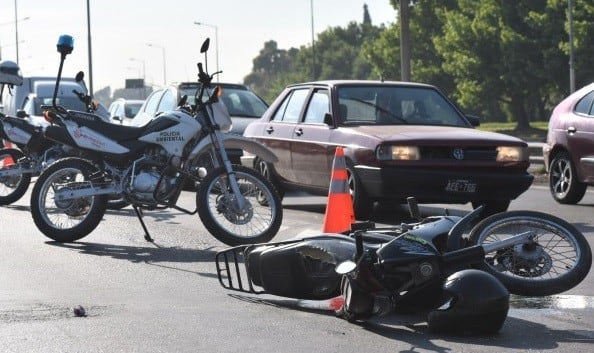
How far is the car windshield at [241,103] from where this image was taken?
20.2 metres

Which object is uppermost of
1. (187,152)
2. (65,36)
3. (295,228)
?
(65,36)

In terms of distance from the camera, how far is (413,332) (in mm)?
6723

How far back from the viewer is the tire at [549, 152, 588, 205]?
14750 mm

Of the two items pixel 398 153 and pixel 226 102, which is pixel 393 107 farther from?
pixel 226 102

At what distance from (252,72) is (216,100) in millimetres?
183683

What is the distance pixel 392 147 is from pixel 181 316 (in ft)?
16.6

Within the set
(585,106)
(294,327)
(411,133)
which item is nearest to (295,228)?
(411,133)

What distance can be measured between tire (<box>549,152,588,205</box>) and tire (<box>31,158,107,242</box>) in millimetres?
5970

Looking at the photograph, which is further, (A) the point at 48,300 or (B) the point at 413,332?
(A) the point at 48,300

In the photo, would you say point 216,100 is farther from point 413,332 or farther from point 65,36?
point 413,332

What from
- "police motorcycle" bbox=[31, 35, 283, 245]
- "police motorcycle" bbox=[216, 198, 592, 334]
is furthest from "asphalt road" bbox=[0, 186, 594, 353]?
"police motorcycle" bbox=[31, 35, 283, 245]

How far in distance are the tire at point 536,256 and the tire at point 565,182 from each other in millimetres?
7275

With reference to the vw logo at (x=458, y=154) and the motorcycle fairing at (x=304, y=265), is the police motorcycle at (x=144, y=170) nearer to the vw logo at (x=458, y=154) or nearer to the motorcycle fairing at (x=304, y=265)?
the vw logo at (x=458, y=154)

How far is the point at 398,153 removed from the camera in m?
12.0
